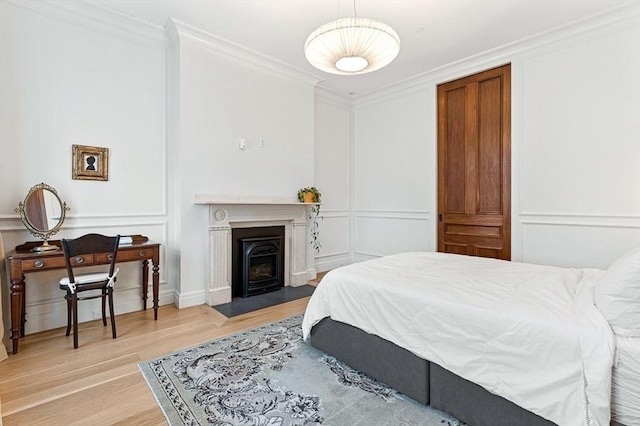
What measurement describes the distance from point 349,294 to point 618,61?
139 inches

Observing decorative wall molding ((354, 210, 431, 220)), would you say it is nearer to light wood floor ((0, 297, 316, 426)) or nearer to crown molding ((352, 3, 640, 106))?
crown molding ((352, 3, 640, 106))

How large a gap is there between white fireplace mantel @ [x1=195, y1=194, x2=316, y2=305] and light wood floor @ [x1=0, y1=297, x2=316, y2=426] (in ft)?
1.35

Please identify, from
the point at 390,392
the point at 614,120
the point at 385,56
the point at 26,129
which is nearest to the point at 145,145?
the point at 26,129

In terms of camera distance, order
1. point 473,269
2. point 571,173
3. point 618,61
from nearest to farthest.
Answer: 1. point 473,269
2. point 618,61
3. point 571,173

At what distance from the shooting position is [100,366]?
2270mm

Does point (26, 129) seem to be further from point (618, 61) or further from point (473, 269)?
point (618, 61)

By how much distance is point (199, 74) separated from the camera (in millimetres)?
3600

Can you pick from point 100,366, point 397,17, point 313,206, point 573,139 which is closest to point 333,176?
point 313,206

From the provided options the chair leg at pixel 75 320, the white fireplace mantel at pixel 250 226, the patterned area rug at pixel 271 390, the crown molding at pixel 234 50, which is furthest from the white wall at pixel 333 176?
the chair leg at pixel 75 320

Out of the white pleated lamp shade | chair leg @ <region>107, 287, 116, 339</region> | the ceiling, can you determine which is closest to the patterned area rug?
Answer: chair leg @ <region>107, 287, 116, 339</region>

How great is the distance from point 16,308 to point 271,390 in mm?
2120

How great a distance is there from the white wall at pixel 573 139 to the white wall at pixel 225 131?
2046 millimetres

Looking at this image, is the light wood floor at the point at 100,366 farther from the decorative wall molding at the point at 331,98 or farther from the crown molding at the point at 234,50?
the decorative wall molding at the point at 331,98

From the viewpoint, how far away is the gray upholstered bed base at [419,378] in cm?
149
